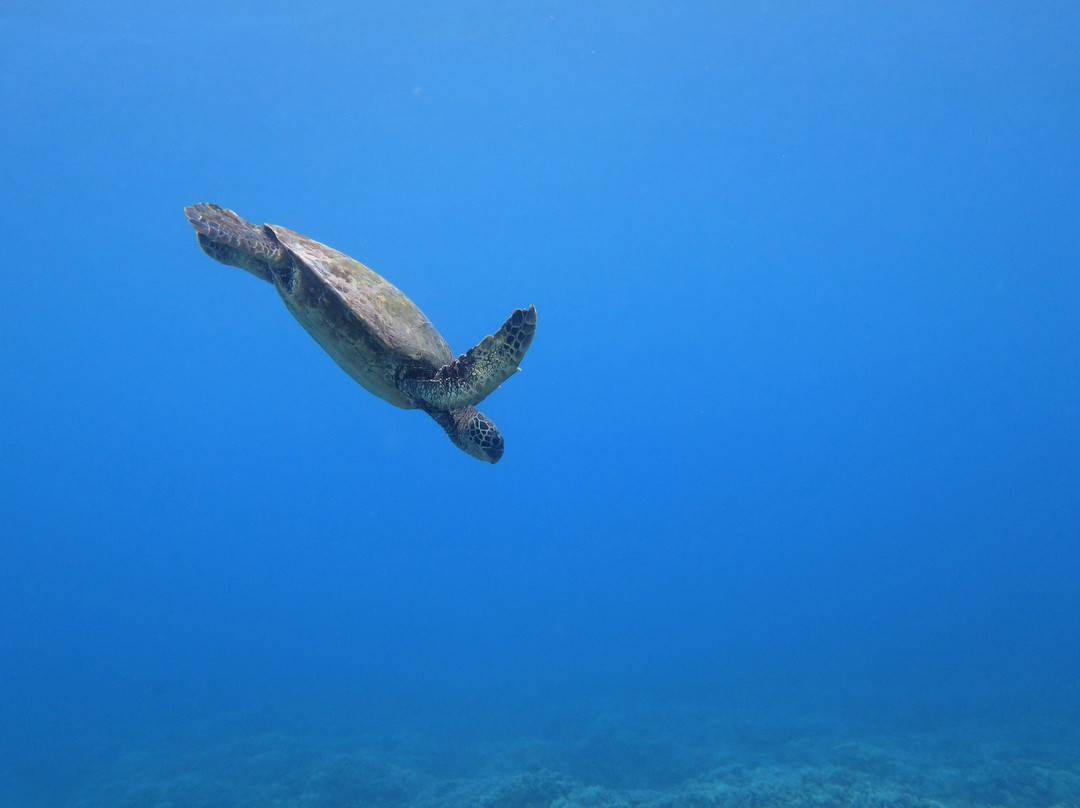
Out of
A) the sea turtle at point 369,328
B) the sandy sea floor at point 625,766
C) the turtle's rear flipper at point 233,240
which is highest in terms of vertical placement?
the turtle's rear flipper at point 233,240

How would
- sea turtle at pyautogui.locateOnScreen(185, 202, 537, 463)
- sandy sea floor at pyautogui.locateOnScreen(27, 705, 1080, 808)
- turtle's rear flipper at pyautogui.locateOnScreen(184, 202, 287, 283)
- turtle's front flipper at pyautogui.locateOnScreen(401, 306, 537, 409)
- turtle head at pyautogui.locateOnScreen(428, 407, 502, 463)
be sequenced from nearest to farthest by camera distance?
turtle's front flipper at pyautogui.locateOnScreen(401, 306, 537, 409) → sea turtle at pyautogui.locateOnScreen(185, 202, 537, 463) → turtle head at pyautogui.locateOnScreen(428, 407, 502, 463) → turtle's rear flipper at pyautogui.locateOnScreen(184, 202, 287, 283) → sandy sea floor at pyautogui.locateOnScreen(27, 705, 1080, 808)

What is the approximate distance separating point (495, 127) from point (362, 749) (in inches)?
1345

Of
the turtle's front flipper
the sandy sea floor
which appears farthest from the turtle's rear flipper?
the sandy sea floor

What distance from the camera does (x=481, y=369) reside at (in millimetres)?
3973

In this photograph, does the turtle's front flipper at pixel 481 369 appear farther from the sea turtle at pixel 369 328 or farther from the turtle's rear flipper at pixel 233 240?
the turtle's rear flipper at pixel 233 240

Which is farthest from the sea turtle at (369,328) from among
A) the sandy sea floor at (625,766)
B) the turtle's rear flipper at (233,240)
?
the sandy sea floor at (625,766)

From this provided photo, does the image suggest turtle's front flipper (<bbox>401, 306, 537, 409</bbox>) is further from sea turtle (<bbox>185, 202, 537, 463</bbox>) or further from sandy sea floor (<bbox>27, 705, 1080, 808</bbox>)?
sandy sea floor (<bbox>27, 705, 1080, 808</bbox>)

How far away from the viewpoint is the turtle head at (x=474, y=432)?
4809 millimetres

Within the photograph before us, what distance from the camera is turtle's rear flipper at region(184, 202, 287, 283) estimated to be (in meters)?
5.01

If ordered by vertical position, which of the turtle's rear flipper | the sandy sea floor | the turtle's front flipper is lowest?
the sandy sea floor

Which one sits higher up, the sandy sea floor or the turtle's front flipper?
the turtle's front flipper

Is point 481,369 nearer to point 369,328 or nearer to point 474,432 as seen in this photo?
point 474,432

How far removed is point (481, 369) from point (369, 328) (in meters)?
1.14

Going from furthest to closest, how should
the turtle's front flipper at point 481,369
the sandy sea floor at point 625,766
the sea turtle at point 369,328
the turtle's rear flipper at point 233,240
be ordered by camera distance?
the sandy sea floor at point 625,766
the turtle's rear flipper at point 233,240
the sea turtle at point 369,328
the turtle's front flipper at point 481,369
